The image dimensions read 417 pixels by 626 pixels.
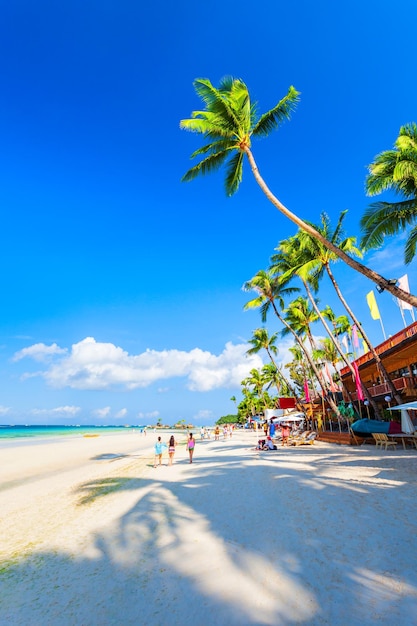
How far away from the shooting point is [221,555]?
5.13m

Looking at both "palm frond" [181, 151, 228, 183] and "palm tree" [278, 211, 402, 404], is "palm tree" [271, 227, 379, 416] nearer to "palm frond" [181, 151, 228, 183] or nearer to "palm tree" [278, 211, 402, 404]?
"palm tree" [278, 211, 402, 404]

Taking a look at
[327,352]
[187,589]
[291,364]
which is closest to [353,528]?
[187,589]

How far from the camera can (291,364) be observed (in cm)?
6275

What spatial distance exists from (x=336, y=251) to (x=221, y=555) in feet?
27.5

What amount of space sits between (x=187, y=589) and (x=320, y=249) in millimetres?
17865

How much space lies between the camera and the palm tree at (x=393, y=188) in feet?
35.6

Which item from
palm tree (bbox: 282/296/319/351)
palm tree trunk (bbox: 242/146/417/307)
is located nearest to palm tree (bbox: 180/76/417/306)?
palm tree trunk (bbox: 242/146/417/307)

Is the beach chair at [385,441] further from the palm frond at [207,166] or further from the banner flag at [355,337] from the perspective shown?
the palm frond at [207,166]

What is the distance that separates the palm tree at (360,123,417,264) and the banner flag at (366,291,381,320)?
10.7 meters

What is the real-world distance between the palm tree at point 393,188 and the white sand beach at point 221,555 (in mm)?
9012

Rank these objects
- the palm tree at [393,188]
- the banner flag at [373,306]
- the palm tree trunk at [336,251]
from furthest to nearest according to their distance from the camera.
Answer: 1. the banner flag at [373,306]
2. the palm tree at [393,188]
3. the palm tree trunk at [336,251]

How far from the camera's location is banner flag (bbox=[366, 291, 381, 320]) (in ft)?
77.0

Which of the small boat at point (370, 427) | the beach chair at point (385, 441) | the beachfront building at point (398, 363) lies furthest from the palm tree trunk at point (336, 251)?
the small boat at point (370, 427)

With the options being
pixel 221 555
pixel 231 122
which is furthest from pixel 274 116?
pixel 221 555
